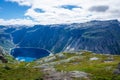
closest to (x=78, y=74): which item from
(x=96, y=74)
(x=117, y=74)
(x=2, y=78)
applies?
(x=96, y=74)

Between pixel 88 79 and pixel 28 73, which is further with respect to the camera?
pixel 28 73

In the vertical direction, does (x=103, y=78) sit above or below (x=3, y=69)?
below

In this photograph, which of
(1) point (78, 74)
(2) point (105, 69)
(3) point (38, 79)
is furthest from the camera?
(2) point (105, 69)

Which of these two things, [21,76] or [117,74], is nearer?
[21,76]

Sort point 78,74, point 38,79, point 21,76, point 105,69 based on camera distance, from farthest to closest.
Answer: point 105,69
point 78,74
point 21,76
point 38,79

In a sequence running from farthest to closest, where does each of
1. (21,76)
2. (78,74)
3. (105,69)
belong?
1. (105,69)
2. (78,74)
3. (21,76)

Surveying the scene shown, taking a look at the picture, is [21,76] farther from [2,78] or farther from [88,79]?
[88,79]

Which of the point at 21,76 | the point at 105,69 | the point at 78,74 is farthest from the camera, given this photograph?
the point at 105,69

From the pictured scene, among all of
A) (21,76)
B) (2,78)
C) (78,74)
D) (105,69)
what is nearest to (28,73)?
(21,76)

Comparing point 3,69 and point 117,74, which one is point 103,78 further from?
point 3,69
